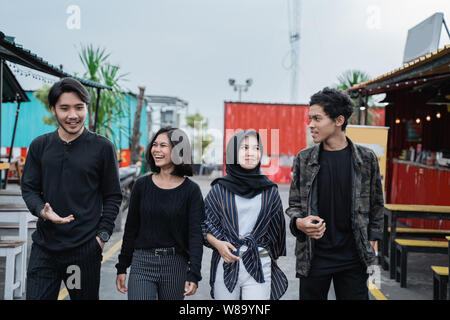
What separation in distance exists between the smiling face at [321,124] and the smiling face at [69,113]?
1.29 meters

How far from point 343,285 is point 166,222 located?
1056 mm

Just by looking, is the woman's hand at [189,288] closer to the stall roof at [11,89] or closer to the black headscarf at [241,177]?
the black headscarf at [241,177]

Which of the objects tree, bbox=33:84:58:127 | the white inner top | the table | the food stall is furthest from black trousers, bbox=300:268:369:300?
tree, bbox=33:84:58:127

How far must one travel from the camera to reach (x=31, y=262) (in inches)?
97.4

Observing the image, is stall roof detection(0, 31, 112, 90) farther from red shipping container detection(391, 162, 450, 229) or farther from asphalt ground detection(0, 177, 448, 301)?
red shipping container detection(391, 162, 450, 229)

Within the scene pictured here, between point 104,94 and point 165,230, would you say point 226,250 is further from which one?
point 104,94

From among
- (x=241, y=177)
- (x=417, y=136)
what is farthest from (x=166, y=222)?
(x=417, y=136)

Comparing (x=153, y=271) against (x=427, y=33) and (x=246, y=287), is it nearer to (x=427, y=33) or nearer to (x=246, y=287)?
(x=246, y=287)

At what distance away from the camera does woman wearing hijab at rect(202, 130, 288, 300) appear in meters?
2.53

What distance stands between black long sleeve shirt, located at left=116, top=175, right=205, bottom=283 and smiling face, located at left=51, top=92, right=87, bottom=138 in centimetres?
47

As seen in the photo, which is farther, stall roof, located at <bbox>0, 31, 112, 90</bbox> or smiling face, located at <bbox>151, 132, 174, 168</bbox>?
stall roof, located at <bbox>0, 31, 112, 90</bbox>

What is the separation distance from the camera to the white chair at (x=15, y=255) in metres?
4.01

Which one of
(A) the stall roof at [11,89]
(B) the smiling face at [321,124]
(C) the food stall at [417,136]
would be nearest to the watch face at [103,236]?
(B) the smiling face at [321,124]
